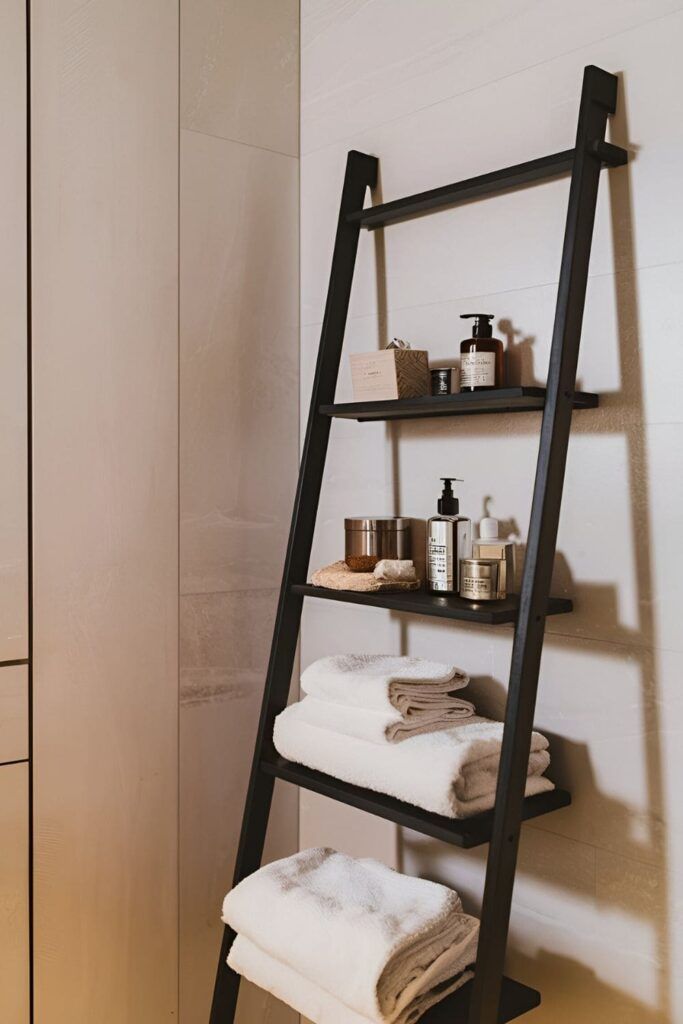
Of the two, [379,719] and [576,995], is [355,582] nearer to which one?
[379,719]

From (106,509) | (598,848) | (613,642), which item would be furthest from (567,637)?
(106,509)

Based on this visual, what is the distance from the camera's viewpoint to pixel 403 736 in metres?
1.20

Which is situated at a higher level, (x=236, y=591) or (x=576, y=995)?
(x=236, y=591)

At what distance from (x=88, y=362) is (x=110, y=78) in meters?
0.44

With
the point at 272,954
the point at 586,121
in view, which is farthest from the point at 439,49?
the point at 272,954

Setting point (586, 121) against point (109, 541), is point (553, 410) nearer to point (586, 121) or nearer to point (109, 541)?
point (586, 121)

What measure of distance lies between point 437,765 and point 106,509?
0.65 metres

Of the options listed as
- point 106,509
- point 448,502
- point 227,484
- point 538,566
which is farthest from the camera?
point 227,484

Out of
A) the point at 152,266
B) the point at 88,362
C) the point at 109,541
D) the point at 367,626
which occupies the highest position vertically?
the point at 152,266

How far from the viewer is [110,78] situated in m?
1.43

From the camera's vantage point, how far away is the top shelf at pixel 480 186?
115 cm

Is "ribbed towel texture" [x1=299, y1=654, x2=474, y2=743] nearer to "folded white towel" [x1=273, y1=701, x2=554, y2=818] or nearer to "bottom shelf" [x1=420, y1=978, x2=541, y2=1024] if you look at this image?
"folded white towel" [x1=273, y1=701, x2=554, y2=818]

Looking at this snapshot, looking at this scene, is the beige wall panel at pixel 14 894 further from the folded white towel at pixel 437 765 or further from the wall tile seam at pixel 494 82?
the wall tile seam at pixel 494 82

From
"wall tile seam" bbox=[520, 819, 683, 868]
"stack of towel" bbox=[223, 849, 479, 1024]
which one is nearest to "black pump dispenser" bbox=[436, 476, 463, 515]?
"wall tile seam" bbox=[520, 819, 683, 868]
